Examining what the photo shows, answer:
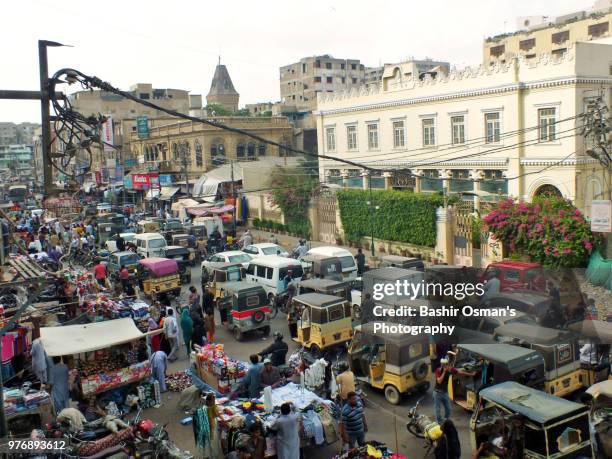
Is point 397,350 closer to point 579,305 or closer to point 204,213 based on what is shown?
point 579,305

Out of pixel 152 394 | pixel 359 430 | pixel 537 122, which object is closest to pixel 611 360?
pixel 359 430

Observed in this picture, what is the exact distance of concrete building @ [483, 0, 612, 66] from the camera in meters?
60.7

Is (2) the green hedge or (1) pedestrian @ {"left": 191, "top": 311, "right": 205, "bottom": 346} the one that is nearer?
(1) pedestrian @ {"left": 191, "top": 311, "right": 205, "bottom": 346}

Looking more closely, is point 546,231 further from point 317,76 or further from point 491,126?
point 317,76

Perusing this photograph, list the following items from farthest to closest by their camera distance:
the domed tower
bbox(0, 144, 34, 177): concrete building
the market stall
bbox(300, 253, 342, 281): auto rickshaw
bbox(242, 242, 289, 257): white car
Answer: 1. bbox(0, 144, 34, 177): concrete building
2. the domed tower
3. bbox(242, 242, 289, 257): white car
4. bbox(300, 253, 342, 281): auto rickshaw
5. the market stall

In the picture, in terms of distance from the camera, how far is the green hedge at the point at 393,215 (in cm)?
2658

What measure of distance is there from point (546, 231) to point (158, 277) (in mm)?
13849

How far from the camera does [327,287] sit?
16000mm

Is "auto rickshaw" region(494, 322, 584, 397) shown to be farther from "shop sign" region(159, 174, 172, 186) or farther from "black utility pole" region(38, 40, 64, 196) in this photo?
"shop sign" region(159, 174, 172, 186)

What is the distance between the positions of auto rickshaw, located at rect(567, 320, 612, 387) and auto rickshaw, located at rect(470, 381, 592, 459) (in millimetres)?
2909

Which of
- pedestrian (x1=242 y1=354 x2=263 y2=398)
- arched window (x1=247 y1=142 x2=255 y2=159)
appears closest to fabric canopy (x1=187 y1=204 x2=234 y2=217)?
arched window (x1=247 y1=142 x2=255 y2=159)

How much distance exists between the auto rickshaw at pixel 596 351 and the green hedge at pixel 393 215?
14.2 metres

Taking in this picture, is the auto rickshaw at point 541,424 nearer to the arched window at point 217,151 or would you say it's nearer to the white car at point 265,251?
the white car at point 265,251

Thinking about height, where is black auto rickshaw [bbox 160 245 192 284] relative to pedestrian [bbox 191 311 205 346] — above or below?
above
